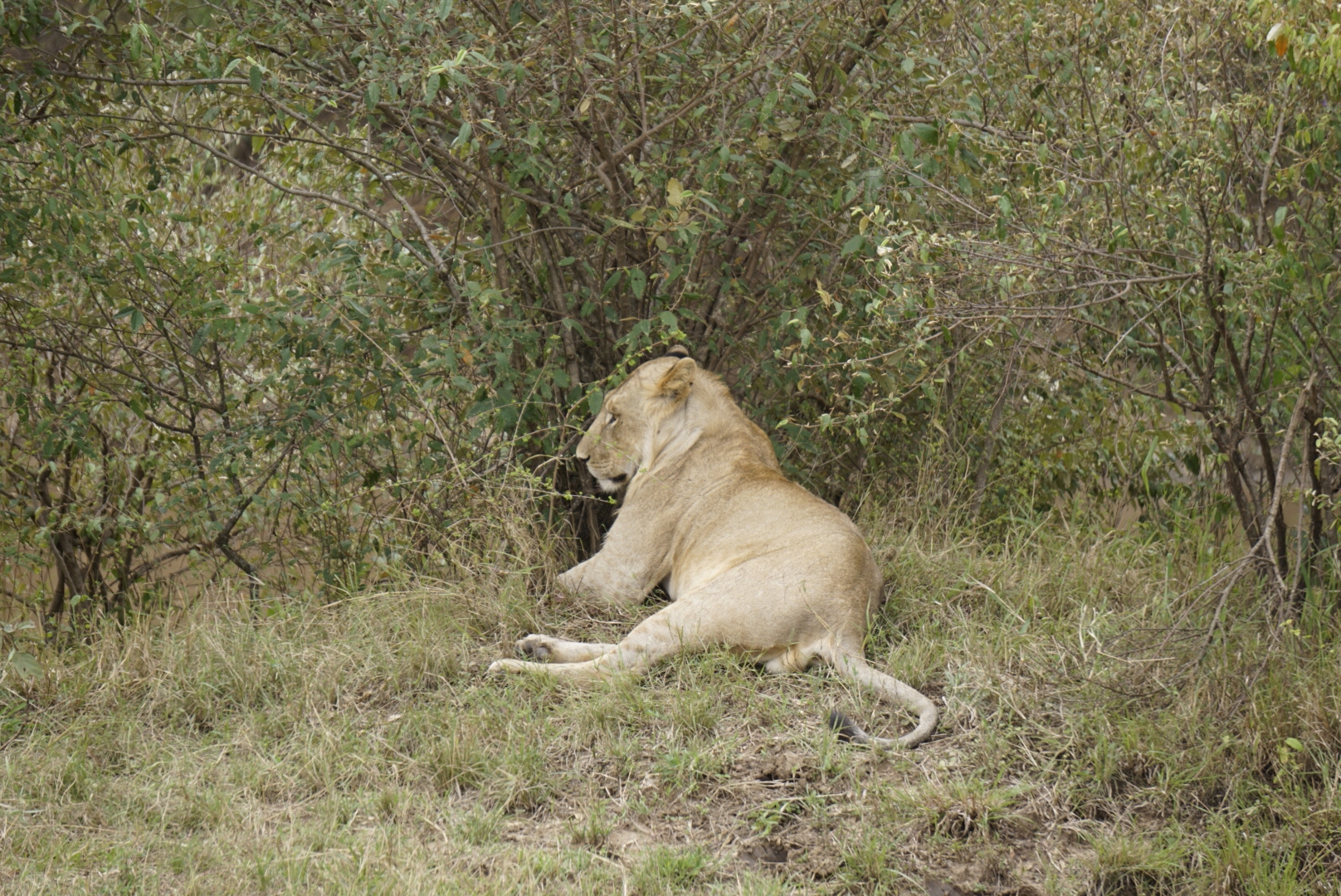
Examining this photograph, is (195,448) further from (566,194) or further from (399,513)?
(566,194)

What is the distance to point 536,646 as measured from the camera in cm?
460

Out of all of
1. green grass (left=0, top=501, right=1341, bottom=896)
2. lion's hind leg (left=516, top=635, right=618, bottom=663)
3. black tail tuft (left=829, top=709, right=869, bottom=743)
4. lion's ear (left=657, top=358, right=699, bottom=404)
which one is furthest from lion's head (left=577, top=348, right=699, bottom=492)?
black tail tuft (left=829, top=709, right=869, bottom=743)

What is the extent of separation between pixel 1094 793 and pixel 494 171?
3448mm

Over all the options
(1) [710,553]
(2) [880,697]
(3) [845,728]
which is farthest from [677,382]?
(3) [845,728]

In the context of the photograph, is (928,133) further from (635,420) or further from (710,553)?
(710,553)

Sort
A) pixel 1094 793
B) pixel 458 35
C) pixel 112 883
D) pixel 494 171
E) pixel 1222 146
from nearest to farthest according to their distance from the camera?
pixel 112 883, pixel 1094 793, pixel 1222 146, pixel 458 35, pixel 494 171

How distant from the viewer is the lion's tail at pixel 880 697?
386 centimetres

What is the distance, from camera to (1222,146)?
4379mm

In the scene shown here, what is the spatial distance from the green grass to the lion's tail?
0.05 metres

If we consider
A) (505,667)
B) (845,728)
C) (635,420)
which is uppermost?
(635,420)

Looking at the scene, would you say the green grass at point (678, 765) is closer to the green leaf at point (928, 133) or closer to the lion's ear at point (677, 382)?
the lion's ear at point (677, 382)

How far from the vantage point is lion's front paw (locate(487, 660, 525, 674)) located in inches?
175

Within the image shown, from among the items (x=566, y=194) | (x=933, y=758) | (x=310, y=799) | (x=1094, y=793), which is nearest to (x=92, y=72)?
(x=566, y=194)

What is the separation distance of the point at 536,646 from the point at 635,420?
1097 millimetres
